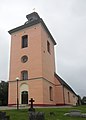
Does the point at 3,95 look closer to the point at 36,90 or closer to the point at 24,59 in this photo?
the point at 24,59

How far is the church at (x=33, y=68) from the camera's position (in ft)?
104

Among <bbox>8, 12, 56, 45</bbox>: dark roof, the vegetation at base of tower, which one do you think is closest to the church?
<bbox>8, 12, 56, 45</bbox>: dark roof

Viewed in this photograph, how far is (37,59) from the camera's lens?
1298 inches

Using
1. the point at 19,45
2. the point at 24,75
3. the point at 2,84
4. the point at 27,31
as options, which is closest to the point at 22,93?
the point at 24,75

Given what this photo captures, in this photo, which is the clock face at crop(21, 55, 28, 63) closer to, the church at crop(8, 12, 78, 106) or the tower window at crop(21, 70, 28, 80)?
the church at crop(8, 12, 78, 106)

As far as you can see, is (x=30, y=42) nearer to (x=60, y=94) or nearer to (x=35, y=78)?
(x=35, y=78)

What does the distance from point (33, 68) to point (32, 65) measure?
0.55 meters

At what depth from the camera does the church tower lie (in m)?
31.8

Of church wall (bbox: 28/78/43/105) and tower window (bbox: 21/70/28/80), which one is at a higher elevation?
tower window (bbox: 21/70/28/80)

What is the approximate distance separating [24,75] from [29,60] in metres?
2.57

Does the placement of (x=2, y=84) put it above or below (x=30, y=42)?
below

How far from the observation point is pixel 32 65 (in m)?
33.0

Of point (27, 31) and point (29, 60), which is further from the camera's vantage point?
point (27, 31)

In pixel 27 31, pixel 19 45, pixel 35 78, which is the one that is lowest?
pixel 35 78
